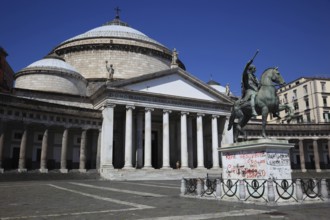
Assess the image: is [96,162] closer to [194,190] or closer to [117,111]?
[117,111]

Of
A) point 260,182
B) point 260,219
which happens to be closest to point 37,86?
point 260,182

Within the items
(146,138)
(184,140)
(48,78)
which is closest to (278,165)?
(146,138)

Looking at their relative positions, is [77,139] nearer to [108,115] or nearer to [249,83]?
[108,115]

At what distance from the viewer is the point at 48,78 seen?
136 feet

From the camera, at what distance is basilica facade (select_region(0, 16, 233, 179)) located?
33.6 metres

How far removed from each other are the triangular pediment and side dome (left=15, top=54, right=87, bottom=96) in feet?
33.8

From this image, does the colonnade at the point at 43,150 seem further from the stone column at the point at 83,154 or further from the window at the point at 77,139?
the window at the point at 77,139

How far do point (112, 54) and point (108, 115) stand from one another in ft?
57.7

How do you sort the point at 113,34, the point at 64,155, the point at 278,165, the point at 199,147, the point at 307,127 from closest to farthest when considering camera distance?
the point at 278,165 → the point at 64,155 → the point at 199,147 → the point at 307,127 → the point at 113,34

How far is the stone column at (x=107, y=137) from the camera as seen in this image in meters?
34.0

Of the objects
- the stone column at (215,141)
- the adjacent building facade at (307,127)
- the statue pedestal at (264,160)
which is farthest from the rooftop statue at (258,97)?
the adjacent building facade at (307,127)

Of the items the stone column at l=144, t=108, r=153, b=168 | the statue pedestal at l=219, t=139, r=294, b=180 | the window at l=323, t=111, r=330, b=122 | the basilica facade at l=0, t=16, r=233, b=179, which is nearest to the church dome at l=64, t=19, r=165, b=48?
the basilica facade at l=0, t=16, r=233, b=179

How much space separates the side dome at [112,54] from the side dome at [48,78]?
6.08 metres

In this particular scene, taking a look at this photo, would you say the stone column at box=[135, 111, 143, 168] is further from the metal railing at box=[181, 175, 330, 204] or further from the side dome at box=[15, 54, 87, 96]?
the metal railing at box=[181, 175, 330, 204]
